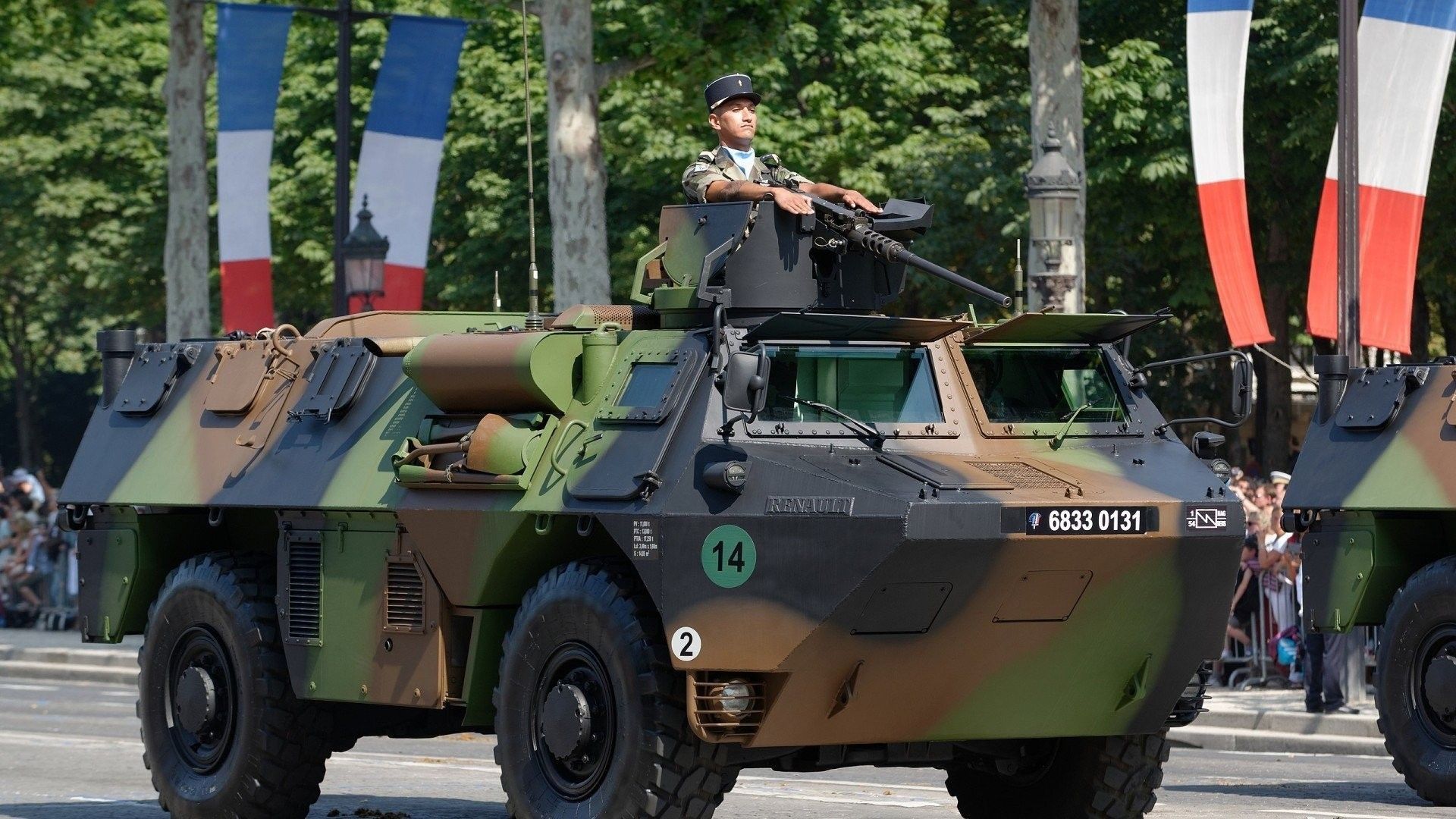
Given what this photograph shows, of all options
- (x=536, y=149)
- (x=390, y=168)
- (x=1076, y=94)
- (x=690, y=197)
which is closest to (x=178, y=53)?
(x=536, y=149)

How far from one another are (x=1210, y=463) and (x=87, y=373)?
48.2 meters

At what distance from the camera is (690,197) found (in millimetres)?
11023

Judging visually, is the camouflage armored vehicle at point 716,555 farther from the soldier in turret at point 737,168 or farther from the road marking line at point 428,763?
the road marking line at point 428,763

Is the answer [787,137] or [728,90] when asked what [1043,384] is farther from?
[787,137]

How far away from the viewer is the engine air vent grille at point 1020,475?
9.23m

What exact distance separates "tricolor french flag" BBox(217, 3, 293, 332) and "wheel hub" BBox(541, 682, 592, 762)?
1761 centimetres

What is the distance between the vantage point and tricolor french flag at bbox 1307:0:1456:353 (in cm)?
1956

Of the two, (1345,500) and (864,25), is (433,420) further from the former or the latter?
(864,25)

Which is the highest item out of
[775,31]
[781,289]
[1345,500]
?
[775,31]

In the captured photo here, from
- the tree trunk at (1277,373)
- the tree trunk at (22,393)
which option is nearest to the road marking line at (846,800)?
the tree trunk at (1277,373)

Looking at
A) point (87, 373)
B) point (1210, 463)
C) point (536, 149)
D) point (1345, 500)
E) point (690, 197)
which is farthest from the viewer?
point (87, 373)

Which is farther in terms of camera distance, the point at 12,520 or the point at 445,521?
the point at 12,520

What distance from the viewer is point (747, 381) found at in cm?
889

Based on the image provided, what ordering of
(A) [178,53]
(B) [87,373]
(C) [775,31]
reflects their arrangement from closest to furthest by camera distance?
1. (C) [775,31]
2. (A) [178,53]
3. (B) [87,373]
